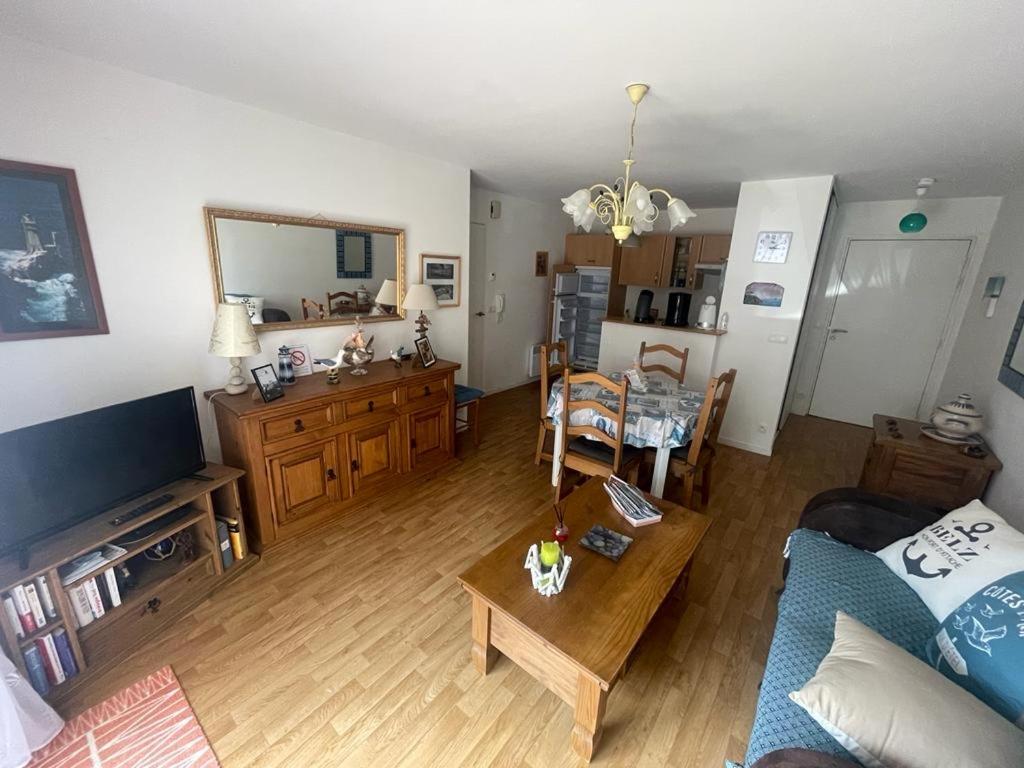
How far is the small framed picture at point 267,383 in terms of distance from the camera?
2.05 m

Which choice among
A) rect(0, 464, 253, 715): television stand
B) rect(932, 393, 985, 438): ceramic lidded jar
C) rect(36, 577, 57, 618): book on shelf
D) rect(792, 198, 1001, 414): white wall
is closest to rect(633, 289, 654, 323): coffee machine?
rect(792, 198, 1001, 414): white wall

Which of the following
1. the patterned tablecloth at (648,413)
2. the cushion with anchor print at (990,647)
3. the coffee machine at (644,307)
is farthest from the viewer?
the coffee machine at (644,307)

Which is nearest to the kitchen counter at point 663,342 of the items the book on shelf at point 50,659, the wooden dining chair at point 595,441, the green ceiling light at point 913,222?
the wooden dining chair at point 595,441

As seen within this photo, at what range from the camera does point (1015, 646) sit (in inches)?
39.5

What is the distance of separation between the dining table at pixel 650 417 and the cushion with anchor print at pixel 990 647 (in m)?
1.23

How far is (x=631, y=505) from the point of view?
1.85m

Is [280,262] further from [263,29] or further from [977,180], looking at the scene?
[977,180]

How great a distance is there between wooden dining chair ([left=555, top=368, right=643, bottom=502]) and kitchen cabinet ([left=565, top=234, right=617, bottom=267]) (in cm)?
304

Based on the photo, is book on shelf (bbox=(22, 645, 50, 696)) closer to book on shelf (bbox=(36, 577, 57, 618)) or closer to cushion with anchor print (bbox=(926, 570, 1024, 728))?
book on shelf (bbox=(36, 577, 57, 618))

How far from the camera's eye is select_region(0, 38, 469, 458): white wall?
1623 millimetres

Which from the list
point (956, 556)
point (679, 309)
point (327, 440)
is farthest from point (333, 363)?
point (679, 309)

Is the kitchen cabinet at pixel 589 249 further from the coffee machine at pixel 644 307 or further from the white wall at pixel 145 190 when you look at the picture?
the white wall at pixel 145 190

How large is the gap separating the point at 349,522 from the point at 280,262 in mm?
1588

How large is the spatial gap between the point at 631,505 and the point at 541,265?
150 inches
